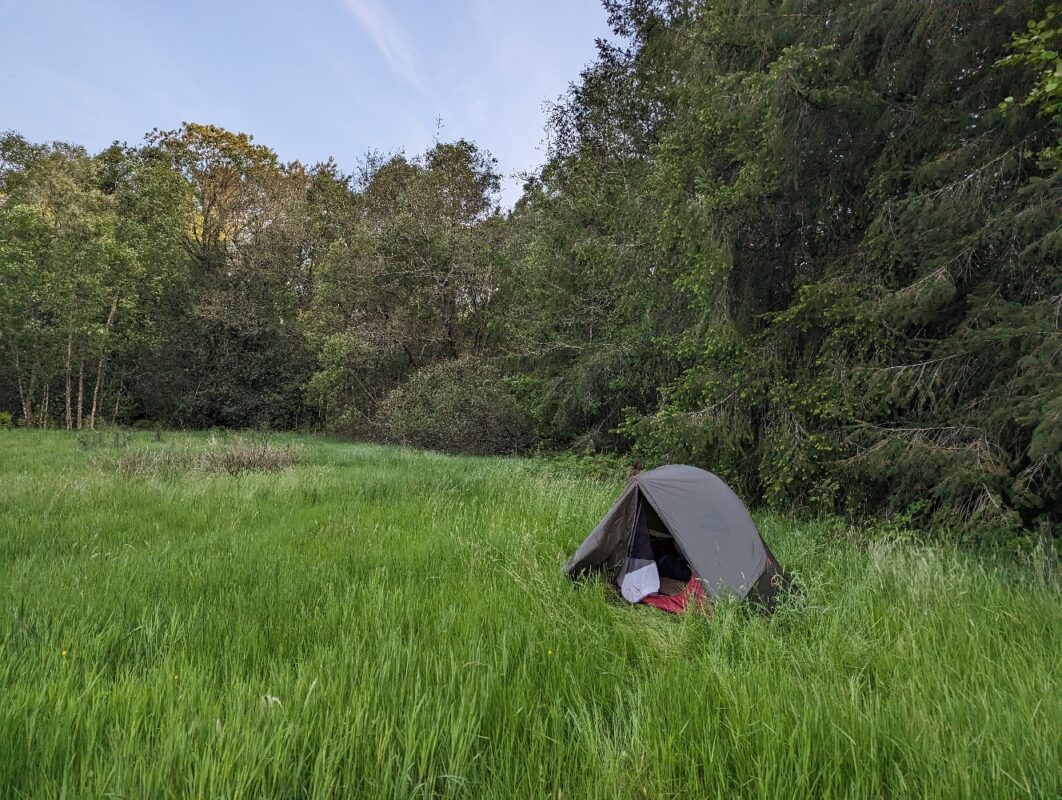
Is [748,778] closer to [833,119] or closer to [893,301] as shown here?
[893,301]

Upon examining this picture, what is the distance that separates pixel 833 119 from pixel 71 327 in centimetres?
2105

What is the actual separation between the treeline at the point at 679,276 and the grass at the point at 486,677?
1.83m

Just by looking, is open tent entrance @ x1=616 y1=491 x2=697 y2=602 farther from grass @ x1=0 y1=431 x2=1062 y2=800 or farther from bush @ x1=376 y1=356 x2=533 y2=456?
bush @ x1=376 y1=356 x2=533 y2=456

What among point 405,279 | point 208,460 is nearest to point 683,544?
point 208,460

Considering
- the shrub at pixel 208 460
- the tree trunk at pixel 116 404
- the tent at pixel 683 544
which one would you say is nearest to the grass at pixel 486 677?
the tent at pixel 683 544

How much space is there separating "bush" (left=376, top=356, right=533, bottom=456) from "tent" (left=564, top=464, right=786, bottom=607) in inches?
392

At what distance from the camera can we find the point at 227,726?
1.61m

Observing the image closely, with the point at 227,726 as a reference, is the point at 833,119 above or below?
above

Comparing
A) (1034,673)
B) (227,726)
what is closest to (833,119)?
(1034,673)

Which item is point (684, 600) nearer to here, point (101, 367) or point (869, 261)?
point (869, 261)

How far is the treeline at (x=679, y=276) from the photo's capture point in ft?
15.3

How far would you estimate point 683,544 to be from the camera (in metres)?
3.38

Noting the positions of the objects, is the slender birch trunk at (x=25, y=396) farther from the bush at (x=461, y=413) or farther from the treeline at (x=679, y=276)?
the bush at (x=461, y=413)

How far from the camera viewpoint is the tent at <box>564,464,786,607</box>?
129 inches
